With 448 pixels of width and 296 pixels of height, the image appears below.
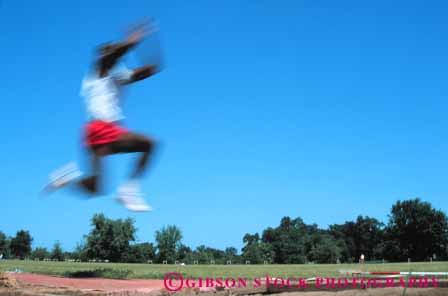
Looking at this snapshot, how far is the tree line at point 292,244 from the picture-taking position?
5341cm

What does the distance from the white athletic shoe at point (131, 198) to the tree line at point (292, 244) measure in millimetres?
38545

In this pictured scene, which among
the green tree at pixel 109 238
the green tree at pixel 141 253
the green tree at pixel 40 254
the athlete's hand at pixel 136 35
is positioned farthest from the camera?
the green tree at pixel 40 254

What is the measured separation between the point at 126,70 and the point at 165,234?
205 feet

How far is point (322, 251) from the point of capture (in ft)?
351

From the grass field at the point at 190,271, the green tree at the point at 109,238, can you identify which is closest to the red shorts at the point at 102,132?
the grass field at the point at 190,271

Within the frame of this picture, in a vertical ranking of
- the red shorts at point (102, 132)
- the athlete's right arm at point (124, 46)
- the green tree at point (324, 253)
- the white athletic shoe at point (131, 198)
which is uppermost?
the athlete's right arm at point (124, 46)

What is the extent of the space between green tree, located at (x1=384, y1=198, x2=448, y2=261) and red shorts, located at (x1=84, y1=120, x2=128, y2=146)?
101399 mm

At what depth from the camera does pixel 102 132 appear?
4926mm

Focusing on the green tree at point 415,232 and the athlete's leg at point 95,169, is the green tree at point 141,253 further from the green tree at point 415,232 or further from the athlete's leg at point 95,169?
the athlete's leg at point 95,169

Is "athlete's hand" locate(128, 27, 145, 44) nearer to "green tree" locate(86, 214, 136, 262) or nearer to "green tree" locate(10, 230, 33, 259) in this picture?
"green tree" locate(86, 214, 136, 262)

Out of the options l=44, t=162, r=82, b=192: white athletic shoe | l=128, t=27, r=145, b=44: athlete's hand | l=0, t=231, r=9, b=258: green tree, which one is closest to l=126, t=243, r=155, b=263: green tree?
l=0, t=231, r=9, b=258: green tree

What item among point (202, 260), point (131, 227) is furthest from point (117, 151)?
point (202, 260)

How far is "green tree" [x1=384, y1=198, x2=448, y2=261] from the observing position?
328 feet

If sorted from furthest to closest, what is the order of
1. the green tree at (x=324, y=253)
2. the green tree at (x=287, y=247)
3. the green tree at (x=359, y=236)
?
1. the green tree at (x=359, y=236)
2. the green tree at (x=324, y=253)
3. the green tree at (x=287, y=247)
